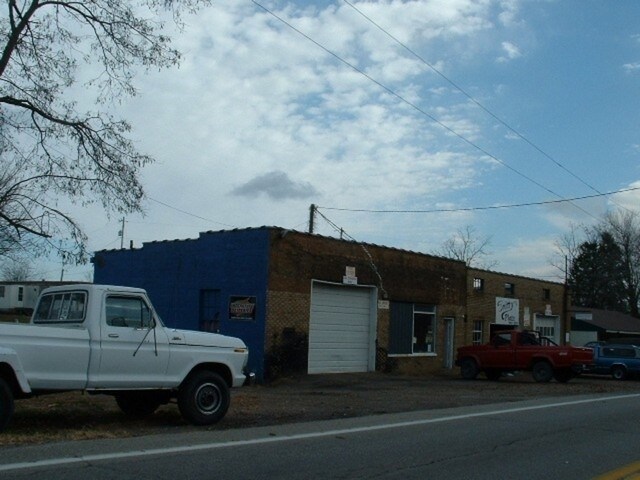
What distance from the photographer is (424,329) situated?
30031 mm

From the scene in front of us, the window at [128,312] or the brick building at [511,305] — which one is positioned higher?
the brick building at [511,305]

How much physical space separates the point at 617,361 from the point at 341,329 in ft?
42.4

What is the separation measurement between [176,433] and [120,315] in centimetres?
187

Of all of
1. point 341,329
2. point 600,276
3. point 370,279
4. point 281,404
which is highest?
point 600,276

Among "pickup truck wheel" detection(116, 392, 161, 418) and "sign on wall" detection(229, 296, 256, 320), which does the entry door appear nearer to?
"sign on wall" detection(229, 296, 256, 320)

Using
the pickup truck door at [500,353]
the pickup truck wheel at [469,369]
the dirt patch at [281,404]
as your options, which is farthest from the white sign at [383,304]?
the pickup truck door at [500,353]

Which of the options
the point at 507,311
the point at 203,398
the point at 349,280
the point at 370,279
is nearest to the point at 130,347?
the point at 203,398

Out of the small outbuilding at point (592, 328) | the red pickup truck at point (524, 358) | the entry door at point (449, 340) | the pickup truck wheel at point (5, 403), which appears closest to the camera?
the pickup truck wheel at point (5, 403)

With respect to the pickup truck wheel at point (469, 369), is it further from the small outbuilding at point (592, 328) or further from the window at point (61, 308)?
the small outbuilding at point (592, 328)

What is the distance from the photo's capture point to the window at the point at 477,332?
33.5 meters

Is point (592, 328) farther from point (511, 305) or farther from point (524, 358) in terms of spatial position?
point (524, 358)

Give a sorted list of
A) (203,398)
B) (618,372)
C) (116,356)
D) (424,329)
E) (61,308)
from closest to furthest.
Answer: (116,356) → (61,308) → (203,398) → (424,329) → (618,372)

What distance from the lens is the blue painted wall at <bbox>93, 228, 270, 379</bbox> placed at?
75.6 feet

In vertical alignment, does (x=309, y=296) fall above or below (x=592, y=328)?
above
